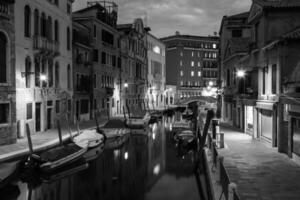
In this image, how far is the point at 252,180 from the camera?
11.2 metres

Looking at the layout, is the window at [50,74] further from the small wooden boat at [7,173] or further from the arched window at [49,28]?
the small wooden boat at [7,173]

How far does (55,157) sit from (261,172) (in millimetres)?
9088

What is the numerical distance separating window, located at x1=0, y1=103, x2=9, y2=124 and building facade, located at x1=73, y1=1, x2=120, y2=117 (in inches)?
602

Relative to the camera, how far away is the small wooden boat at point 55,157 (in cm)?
1473

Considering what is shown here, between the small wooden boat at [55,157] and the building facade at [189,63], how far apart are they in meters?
63.5

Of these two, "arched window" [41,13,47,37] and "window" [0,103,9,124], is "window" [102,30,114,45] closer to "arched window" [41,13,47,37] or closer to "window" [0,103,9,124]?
"arched window" [41,13,47,37]

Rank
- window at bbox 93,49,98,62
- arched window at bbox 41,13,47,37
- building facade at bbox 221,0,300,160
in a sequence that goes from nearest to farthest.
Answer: building facade at bbox 221,0,300,160 < arched window at bbox 41,13,47,37 < window at bbox 93,49,98,62

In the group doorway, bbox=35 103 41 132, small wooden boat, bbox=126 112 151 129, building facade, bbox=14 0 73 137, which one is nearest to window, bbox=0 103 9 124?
building facade, bbox=14 0 73 137

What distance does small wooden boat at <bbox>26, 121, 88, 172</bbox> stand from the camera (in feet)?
48.3

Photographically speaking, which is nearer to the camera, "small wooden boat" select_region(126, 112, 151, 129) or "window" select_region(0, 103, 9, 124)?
"window" select_region(0, 103, 9, 124)

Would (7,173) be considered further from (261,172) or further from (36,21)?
(36,21)

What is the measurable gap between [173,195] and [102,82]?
2646 cm

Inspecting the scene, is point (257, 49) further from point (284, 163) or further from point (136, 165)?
point (136, 165)

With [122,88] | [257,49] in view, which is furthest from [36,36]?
[122,88]
